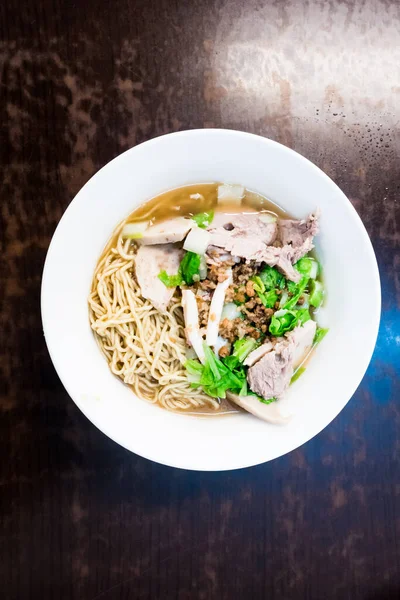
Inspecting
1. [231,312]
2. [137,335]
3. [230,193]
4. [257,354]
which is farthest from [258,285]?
[137,335]

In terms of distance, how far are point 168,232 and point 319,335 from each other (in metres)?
0.82

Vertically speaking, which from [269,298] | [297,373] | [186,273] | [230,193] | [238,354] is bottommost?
[297,373]

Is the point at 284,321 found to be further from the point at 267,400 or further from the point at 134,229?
the point at 134,229

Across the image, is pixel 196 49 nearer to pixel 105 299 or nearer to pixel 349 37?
pixel 349 37

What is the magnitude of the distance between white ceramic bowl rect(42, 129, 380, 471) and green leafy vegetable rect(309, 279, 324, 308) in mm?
42

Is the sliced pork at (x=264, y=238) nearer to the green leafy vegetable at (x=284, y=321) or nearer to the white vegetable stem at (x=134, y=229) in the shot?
the green leafy vegetable at (x=284, y=321)

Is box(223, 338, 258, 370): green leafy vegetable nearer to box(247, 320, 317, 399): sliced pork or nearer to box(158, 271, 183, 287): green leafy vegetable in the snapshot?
box(247, 320, 317, 399): sliced pork

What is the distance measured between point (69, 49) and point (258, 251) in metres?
1.32

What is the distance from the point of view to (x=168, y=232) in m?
2.34

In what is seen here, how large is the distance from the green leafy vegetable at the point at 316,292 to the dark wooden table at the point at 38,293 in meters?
0.45

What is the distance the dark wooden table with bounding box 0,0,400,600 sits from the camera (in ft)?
8.37

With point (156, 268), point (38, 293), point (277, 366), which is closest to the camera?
point (277, 366)

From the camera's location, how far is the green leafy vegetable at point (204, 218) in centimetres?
244

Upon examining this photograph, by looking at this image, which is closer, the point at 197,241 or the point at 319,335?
the point at 197,241
